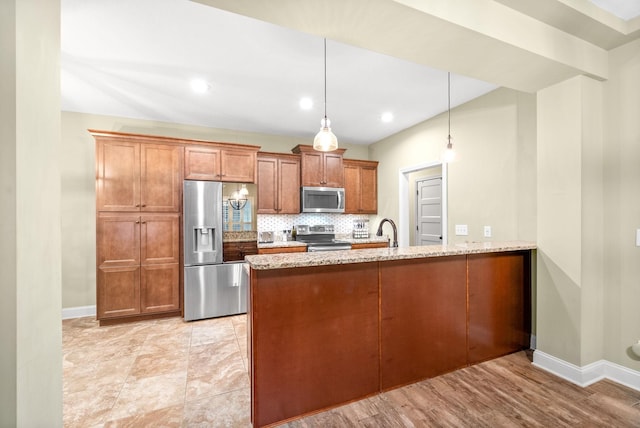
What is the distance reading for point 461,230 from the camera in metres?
3.48

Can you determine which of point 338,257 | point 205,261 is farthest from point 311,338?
point 205,261

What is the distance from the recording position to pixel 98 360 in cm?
259

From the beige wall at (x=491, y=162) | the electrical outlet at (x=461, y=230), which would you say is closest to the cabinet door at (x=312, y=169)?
the beige wall at (x=491, y=162)

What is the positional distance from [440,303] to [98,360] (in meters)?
3.06

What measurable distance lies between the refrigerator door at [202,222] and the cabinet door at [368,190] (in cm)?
256

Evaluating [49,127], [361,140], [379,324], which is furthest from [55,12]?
[361,140]

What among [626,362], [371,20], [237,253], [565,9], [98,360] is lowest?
[98,360]

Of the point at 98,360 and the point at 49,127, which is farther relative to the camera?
the point at 98,360

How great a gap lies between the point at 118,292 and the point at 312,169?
3159 mm

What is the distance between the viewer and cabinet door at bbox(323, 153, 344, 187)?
15.7 feet

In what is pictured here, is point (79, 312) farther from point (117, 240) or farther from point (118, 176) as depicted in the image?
point (118, 176)

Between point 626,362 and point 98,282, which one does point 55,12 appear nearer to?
point 98,282

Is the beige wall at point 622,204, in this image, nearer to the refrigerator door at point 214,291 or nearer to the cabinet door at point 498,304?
the cabinet door at point 498,304

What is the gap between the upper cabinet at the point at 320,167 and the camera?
4.66 meters
